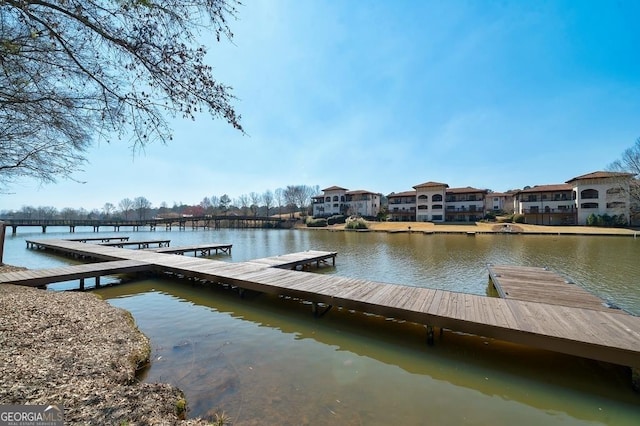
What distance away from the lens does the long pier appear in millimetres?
4793

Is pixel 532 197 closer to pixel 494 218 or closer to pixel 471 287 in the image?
pixel 494 218

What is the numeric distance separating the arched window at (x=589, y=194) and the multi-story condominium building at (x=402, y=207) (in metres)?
27.9

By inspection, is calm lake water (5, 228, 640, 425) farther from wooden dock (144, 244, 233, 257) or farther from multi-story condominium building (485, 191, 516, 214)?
multi-story condominium building (485, 191, 516, 214)

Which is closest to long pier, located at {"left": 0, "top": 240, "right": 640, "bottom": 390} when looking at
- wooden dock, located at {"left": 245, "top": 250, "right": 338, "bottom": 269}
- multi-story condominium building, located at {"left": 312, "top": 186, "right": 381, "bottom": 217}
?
wooden dock, located at {"left": 245, "top": 250, "right": 338, "bottom": 269}

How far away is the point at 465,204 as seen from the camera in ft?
197

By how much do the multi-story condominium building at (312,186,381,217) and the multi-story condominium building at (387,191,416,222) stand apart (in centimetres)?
655

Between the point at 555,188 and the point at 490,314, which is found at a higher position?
the point at 555,188

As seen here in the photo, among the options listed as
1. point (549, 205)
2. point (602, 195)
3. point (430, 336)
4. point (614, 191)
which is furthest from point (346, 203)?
point (430, 336)

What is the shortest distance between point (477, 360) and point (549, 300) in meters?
3.66

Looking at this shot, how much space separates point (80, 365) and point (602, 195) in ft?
211

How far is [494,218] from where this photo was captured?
56.5 m

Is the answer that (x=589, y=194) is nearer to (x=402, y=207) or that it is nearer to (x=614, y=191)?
(x=614, y=191)

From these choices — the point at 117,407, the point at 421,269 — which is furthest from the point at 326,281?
the point at 421,269

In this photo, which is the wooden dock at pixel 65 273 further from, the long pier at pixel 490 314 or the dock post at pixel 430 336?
the dock post at pixel 430 336
